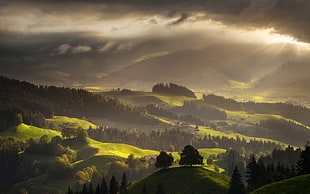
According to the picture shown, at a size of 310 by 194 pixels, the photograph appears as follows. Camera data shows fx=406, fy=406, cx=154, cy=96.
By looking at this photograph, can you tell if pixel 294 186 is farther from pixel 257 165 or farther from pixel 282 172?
pixel 282 172

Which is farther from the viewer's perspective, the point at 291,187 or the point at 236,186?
the point at 236,186

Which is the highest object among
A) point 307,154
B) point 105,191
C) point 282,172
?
point 307,154

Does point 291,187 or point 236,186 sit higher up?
point 291,187

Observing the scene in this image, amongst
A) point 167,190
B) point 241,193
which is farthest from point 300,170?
point 167,190

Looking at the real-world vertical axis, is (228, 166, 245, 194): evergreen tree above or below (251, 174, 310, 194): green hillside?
below

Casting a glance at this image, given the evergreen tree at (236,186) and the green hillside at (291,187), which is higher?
the green hillside at (291,187)

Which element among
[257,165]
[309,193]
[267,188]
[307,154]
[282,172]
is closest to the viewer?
[309,193]

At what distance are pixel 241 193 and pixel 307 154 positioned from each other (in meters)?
40.6

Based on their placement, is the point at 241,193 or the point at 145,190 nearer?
the point at 241,193

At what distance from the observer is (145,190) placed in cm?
19375

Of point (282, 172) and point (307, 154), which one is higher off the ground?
point (307, 154)

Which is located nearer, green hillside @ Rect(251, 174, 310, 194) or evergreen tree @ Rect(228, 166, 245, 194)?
green hillside @ Rect(251, 174, 310, 194)

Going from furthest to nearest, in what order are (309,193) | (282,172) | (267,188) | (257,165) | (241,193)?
1. (282,172)
2. (257,165)
3. (241,193)
4. (267,188)
5. (309,193)

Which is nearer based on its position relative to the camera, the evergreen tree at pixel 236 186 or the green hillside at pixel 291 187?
the green hillside at pixel 291 187
